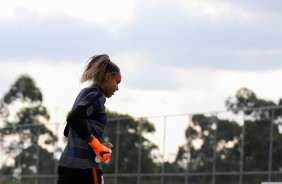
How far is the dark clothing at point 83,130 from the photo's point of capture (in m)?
9.14

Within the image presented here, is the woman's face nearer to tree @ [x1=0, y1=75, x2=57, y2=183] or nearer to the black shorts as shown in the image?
the black shorts

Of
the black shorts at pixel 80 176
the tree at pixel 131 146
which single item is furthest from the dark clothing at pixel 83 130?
the tree at pixel 131 146

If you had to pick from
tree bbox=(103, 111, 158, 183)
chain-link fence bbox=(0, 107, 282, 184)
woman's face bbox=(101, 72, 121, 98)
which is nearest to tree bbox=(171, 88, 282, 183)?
chain-link fence bbox=(0, 107, 282, 184)

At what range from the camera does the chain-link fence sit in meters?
25.7

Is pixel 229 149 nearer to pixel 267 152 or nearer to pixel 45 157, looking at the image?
pixel 267 152

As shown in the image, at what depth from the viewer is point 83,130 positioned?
912cm

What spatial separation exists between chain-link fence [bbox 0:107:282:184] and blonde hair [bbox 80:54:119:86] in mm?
16239

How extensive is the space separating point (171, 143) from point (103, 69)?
64.4 ft

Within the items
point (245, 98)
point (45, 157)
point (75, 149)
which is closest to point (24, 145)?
point (45, 157)

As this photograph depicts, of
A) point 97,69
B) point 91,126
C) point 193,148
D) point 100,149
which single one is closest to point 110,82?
point 97,69

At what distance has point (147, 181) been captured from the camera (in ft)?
99.8

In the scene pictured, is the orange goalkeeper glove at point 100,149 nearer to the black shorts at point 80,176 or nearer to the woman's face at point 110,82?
the black shorts at point 80,176

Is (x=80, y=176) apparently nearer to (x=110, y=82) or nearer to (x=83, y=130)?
(x=83, y=130)

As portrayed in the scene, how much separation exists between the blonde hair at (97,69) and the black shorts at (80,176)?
677mm
